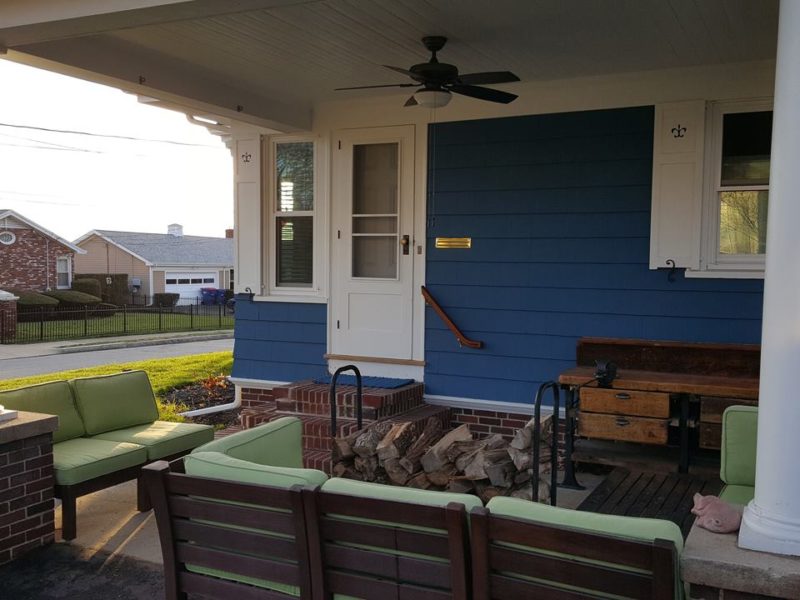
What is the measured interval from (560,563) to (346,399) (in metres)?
3.97

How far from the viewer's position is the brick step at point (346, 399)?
5887 mm

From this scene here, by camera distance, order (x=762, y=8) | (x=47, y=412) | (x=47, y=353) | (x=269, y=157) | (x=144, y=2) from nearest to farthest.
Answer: (x=144, y=2), (x=762, y=8), (x=47, y=412), (x=269, y=157), (x=47, y=353)

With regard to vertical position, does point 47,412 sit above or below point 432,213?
below

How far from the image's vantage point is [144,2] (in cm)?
352

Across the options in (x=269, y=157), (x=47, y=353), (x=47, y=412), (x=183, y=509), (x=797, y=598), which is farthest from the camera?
(x=47, y=353)

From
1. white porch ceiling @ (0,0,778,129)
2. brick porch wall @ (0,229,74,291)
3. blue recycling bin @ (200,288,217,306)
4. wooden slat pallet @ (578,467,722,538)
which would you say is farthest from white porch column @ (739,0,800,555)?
blue recycling bin @ (200,288,217,306)

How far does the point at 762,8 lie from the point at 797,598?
11.3 ft

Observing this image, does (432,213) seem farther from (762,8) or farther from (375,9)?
(762,8)

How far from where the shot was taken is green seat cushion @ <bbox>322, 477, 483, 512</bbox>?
2.30m

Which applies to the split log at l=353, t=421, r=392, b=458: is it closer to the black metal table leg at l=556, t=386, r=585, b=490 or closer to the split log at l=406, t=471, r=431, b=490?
the split log at l=406, t=471, r=431, b=490

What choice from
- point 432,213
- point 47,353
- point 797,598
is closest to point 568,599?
point 797,598

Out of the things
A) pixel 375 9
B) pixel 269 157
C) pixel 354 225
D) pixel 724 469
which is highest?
pixel 375 9

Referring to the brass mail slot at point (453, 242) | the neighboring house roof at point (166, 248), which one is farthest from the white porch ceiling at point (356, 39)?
the neighboring house roof at point (166, 248)

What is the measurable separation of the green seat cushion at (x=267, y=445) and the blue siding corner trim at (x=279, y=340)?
124 inches
